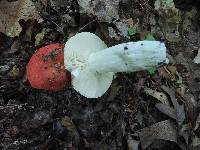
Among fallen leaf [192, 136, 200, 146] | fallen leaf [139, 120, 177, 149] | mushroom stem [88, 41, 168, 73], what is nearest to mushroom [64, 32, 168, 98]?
mushroom stem [88, 41, 168, 73]

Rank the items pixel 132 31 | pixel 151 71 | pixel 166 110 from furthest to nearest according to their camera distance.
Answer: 1. pixel 132 31
2. pixel 151 71
3. pixel 166 110

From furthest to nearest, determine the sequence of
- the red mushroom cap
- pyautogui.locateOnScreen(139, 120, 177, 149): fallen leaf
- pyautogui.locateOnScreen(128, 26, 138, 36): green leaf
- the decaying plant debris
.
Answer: pyautogui.locateOnScreen(128, 26, 138, 36): green leaf → pyautogui.locateOnScreen(139, 120, 177, 149): fallen leaf → the decaying plant debris → the red mushroom cap

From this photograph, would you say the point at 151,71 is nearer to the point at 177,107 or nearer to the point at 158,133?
the point at 177,107

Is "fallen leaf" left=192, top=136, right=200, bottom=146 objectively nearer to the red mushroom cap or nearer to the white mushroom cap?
the white mushroom cap

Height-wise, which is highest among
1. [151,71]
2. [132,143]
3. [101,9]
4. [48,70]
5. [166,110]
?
[101,9]

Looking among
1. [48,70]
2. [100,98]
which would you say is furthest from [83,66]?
[100,98]

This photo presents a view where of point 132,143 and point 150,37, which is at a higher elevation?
point 150,37
